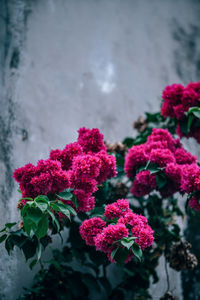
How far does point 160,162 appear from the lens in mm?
1046

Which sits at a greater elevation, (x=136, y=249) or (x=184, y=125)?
(x=184, y=125)

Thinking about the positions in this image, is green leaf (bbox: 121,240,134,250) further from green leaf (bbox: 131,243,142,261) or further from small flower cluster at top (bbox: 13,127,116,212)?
small flower cluster at top (bbox: 13,127,116,212)

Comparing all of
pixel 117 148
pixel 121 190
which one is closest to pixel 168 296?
pixel 121 190

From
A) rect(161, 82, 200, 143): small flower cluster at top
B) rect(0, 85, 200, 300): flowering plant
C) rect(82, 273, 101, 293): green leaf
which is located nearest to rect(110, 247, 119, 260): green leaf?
rect(0, 85, 200, 300): flowering plant

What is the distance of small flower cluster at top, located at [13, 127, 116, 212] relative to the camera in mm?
834

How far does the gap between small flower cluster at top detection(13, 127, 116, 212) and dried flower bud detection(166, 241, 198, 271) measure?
19.8 inches

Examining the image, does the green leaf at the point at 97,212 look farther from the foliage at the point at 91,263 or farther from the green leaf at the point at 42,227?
the green leaf at the point at 42,227

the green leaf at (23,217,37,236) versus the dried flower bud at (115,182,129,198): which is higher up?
the dried flower bud at (115,182,129,198)

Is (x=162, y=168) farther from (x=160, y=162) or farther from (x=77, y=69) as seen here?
(x=77, y=69)

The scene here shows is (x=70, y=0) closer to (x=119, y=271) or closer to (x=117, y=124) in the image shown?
(x=117, y=124)

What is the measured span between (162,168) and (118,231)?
0.35 metres

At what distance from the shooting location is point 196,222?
63.6 inches

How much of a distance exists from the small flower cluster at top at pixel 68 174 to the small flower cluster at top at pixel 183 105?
44 centimetres

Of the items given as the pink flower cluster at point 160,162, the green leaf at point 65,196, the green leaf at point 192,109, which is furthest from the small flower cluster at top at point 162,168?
the green leaf at point 65,196
